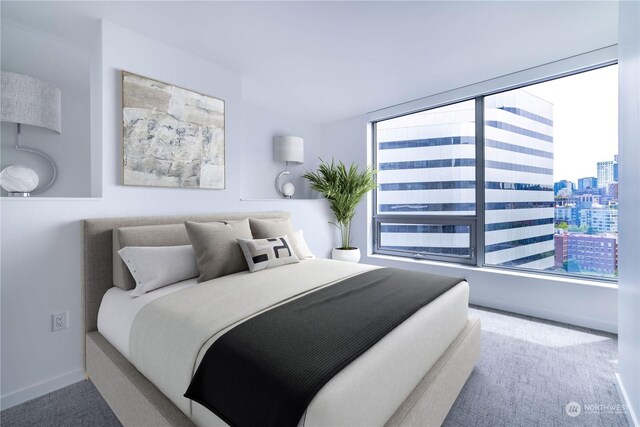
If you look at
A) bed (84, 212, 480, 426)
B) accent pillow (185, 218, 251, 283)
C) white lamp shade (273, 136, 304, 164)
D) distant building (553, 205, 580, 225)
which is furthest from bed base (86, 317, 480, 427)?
white lamp shade (273, 136, 304, 164)

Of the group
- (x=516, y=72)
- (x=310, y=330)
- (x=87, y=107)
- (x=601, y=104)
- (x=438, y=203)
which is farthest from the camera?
(x=438, y=203)

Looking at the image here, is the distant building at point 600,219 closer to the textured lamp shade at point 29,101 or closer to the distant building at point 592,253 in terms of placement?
the distant building at point 592,253

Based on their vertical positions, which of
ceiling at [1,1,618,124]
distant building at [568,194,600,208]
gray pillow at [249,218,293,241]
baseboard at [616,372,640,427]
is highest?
ceiling at [1,1,618,124]

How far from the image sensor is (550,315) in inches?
112

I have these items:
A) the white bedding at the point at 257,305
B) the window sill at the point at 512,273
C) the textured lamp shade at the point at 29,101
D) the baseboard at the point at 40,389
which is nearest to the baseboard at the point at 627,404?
the white bedding at the point at 257,305

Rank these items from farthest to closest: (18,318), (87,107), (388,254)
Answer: (388,254)
(87,107)
(18,318)

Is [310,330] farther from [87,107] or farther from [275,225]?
[87,107]

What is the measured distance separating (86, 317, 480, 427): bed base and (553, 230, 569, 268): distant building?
1784 millimetres

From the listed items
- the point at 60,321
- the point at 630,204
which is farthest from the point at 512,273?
the point at 60,321

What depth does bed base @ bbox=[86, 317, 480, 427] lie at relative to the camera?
1.19 m

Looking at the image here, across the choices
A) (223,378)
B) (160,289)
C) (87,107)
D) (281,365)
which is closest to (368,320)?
(281,365)

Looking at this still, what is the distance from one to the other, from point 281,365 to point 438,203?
347 centimetres

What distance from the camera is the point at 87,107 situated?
245 centimetres

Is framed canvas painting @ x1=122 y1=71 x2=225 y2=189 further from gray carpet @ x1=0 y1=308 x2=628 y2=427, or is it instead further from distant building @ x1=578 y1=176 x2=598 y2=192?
distant building @ x1=578 y1=176 x2=598 y2=192
